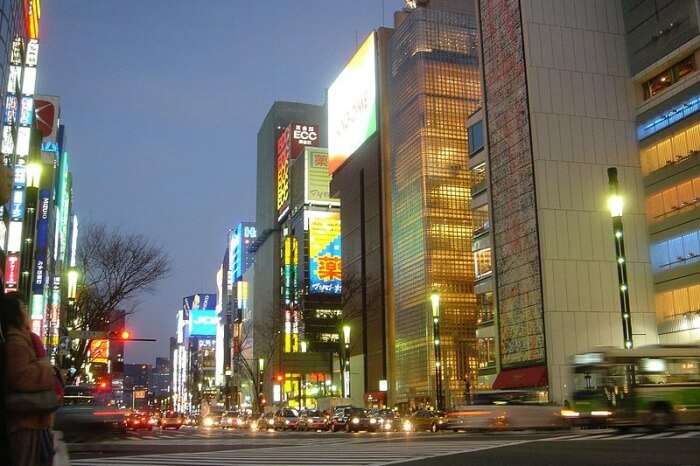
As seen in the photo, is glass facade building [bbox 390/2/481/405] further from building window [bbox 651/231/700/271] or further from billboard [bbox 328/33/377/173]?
building window [bbox 651/231/700/271]

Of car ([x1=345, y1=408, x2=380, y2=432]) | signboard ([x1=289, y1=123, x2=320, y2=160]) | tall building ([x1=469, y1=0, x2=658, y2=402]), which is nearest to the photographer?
car ([x1=345, y1=408, x2=380, y2=432])

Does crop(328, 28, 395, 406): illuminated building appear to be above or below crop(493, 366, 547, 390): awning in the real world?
above

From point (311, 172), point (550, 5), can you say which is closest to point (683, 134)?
point (550, 5)

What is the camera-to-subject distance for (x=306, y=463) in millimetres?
12883

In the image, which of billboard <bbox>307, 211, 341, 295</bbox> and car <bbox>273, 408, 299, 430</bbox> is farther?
billboard <bbox>307, 211, 341, 295</bbox>

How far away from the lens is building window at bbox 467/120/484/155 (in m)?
61.8

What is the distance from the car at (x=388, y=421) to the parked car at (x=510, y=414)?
1295cm

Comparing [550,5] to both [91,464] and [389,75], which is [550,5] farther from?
[91,464]

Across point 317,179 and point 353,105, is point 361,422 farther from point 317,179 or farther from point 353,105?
point 317,179

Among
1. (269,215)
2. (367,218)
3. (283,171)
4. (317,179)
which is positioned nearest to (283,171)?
(283,171)

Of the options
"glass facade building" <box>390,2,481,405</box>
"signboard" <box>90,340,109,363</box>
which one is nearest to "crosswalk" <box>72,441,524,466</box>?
"signboard" <box>90,340,109,363</box>

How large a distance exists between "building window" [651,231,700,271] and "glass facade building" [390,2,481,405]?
21614 mm

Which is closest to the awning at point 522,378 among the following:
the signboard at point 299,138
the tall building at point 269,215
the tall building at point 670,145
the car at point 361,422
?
the tall building at point 670,145

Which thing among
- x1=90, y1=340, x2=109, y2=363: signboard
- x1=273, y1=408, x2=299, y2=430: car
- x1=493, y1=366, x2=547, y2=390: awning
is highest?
x1=90, y1=340, x2=109, y2=363: signboard
